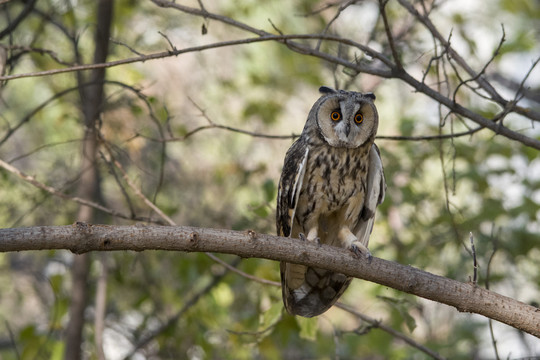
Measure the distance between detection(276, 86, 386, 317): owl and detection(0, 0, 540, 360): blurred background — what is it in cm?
16

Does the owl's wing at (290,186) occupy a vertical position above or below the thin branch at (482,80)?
below

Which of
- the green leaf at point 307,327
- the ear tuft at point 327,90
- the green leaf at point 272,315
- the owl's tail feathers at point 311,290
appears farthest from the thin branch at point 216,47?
the green leaf at point 307,327

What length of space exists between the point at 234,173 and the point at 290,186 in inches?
105

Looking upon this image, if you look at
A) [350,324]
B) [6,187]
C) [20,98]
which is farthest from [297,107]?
[6,187]

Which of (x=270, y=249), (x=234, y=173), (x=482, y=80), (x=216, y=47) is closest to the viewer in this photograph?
(x=270, y=249)

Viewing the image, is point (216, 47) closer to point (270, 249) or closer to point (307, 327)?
point (270, 249)

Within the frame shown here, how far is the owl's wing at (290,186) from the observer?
3.23 m

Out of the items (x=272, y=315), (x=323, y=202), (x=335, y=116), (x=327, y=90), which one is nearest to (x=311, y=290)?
(x=272, y=315)

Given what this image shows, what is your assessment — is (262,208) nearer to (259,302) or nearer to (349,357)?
(259,302)

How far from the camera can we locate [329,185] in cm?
327

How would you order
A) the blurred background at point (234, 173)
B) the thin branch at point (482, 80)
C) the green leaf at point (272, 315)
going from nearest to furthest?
the thin branch at point (482, 80) < the green leaf at point (272, 315) < the blurred background at point (234, 173)

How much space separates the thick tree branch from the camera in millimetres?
1982

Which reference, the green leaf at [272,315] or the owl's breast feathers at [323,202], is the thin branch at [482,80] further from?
the green leaf at [272,315]

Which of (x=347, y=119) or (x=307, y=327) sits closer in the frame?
(x=347, y=119)
